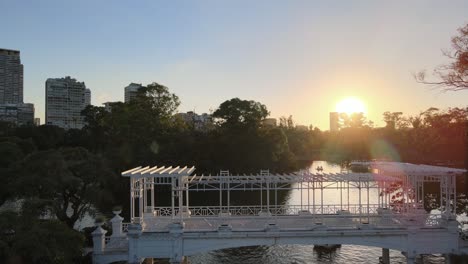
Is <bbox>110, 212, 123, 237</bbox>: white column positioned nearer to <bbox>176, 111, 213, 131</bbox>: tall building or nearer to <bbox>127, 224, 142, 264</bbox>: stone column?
<bbox>127, 224, 142, 264</bbox>: stone column

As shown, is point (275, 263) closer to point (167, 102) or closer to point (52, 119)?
point (167, 102)

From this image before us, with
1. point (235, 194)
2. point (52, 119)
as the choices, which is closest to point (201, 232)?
point (235, 194)

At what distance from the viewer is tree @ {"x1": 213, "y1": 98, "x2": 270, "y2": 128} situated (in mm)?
62750

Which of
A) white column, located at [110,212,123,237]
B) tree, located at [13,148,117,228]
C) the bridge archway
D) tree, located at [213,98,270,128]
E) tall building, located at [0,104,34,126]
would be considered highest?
tall building, located at [0,104,34,126]

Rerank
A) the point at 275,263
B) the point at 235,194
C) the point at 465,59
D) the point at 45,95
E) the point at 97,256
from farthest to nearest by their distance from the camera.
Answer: the point at 45,95, the point at 235,194, the point at 275,263, the point at 97,256, the point at 465,59

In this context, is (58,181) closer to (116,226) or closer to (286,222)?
(116,226)

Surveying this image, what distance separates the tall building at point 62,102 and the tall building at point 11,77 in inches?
405

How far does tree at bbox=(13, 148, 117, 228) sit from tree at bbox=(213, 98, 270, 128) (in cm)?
3565

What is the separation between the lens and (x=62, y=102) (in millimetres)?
157375

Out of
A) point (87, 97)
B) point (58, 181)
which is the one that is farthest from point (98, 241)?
point (87, 97)

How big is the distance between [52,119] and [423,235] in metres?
157

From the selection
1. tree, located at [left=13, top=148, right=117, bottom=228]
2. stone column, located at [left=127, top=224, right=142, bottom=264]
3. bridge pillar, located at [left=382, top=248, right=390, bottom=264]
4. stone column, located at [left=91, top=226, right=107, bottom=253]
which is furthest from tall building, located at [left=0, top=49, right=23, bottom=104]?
bridge pillar, located at [left=382, top=248, right=390, bottom=264]

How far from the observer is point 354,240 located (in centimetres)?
2027

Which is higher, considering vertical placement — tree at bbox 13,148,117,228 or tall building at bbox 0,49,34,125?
tall building at bbox 0,49,34,125
